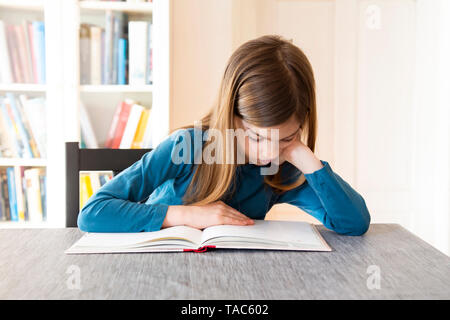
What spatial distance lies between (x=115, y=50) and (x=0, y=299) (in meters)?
1.53

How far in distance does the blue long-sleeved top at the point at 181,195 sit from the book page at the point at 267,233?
0.32 ft

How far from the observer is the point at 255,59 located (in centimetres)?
98

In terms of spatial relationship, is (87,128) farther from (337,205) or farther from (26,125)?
(337,205)

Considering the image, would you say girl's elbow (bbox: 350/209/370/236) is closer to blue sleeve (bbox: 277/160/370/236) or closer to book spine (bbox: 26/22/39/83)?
blue sleeve (bbox: 277/160/370/236)

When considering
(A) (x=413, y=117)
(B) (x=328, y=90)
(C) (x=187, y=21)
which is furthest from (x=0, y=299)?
(A) (x=413, y=117)

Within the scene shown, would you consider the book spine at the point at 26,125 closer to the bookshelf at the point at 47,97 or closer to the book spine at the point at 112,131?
the bookshelf at the point at 47,97

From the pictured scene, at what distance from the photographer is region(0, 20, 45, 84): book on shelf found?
1.92m

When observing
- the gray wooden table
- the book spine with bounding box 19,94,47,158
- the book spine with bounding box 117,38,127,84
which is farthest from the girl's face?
the book spine with bounding box 19,94,47,158

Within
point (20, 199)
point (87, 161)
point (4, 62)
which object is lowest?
point (20, 199)

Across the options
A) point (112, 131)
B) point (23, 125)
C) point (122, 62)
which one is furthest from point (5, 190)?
Answer: point (122, 62)

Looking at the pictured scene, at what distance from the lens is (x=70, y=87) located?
1.92m

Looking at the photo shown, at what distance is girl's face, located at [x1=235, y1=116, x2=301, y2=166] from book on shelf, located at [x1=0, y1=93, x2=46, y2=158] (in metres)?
1.20

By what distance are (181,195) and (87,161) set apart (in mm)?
274

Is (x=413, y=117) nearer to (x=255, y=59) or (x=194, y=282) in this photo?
(x=255, y=59)
